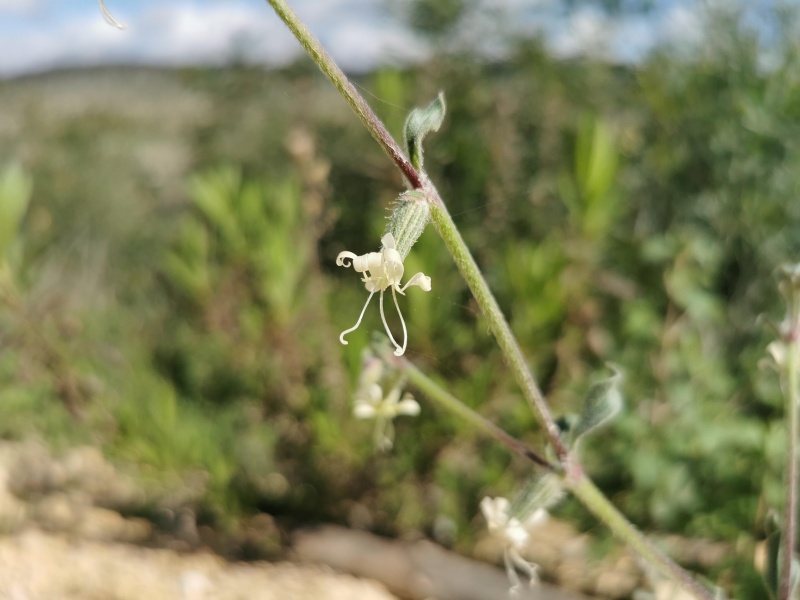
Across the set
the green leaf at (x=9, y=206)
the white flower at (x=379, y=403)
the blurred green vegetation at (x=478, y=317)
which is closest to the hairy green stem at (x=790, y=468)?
the white flower at (x=379, y=403)

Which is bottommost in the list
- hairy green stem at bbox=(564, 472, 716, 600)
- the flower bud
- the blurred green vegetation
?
hairy green stem at bbox=(564, 472, 716, 600)

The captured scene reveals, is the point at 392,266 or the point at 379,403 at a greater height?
the point at 379,403

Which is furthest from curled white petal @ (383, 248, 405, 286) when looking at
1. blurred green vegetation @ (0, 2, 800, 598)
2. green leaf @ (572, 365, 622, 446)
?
blurred green vegetation @ (0, 2, 800, 598)

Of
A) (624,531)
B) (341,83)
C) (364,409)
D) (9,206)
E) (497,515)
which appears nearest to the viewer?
(341,83)

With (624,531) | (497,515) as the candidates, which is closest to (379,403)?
(497,515)

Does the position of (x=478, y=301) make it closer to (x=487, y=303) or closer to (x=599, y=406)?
(x=487, y=303)

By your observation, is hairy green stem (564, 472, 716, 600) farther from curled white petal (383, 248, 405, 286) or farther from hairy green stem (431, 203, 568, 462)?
curled white petal (383, 248, 405, 286)
